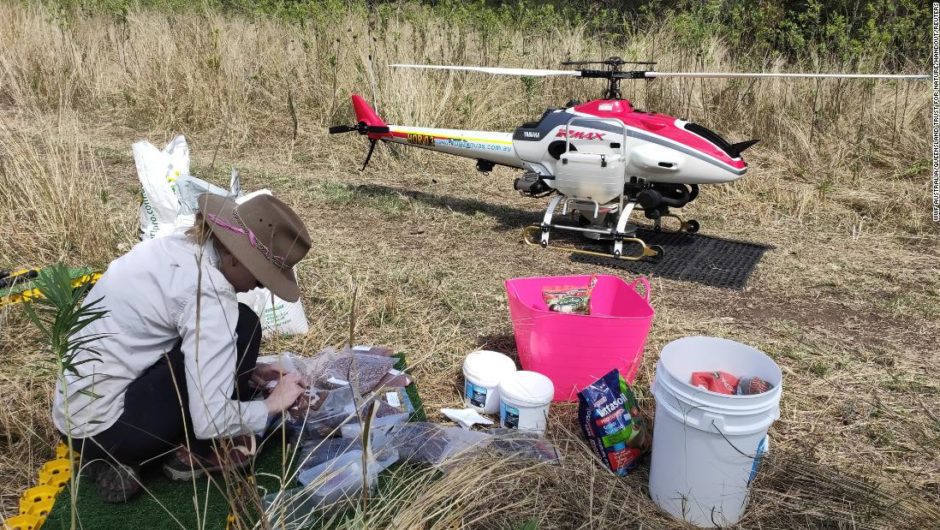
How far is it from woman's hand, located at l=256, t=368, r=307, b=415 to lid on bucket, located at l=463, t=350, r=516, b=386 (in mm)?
747

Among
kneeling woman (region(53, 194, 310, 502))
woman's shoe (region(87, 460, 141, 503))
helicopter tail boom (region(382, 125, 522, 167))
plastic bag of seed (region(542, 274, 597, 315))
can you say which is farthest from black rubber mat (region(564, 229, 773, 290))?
woman's shoe (region(87, 460, 141, 503))

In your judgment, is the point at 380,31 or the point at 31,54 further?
the point at 31,54

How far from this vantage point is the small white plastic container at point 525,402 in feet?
8.12

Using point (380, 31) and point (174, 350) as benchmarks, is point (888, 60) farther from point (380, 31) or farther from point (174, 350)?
point (174, 350)

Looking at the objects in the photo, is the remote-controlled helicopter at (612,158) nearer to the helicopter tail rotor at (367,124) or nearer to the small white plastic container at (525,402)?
the helicopter tail rotor at (367,124)

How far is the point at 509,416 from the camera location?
2.52m

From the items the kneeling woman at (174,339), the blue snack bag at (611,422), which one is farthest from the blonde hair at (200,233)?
the blue snack bag at (611,422)

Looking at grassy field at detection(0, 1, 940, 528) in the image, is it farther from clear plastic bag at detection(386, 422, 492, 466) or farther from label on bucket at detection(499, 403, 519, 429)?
clear plastic bag at detection(386, 422, 492, 466)

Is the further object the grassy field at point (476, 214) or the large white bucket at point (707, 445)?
the grassy field at point (476, 214)

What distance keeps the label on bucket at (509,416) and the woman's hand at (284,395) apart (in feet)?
2.55

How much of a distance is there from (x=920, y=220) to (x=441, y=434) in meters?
4.42

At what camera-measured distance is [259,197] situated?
2.04m

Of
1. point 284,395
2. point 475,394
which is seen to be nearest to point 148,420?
point 284,395

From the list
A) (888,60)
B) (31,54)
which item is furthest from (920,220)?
(31,54)
